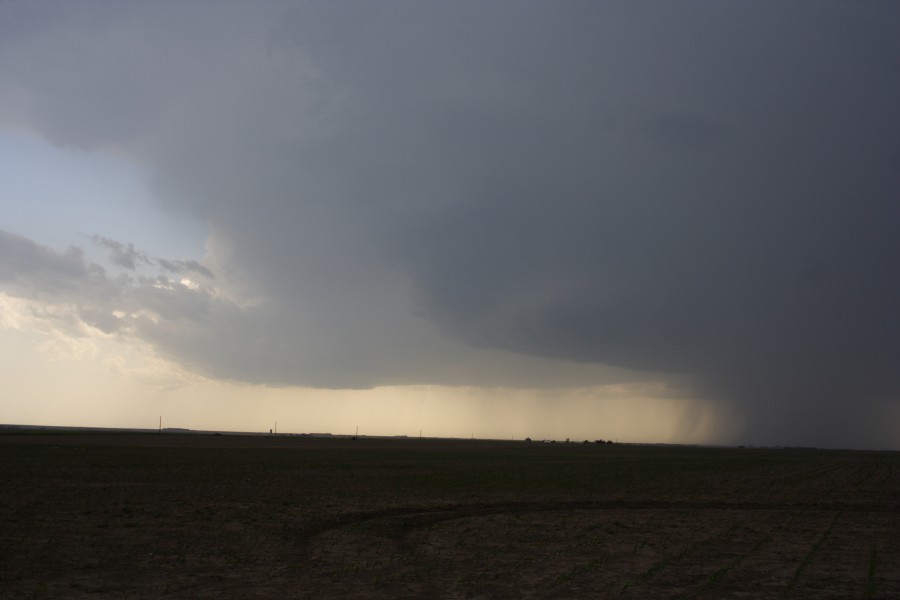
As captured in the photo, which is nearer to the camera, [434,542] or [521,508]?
[434,542]

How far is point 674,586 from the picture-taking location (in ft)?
49.0

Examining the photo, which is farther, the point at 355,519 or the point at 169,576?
the point at 355,519

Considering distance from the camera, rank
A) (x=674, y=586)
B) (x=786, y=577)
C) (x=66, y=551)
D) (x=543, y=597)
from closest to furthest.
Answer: (x=543, y=597)
(x=674, y=586)
(x=786, y=577)
(x=66, y=551)

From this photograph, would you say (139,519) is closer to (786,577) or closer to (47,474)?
(786,577)

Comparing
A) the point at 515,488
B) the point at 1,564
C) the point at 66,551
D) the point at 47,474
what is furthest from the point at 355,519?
the point at 47,474

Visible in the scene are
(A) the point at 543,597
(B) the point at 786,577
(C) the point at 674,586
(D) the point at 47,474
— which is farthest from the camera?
(D) the point at 47,474

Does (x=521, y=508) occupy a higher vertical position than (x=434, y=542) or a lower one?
lower

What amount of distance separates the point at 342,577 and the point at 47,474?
120ft

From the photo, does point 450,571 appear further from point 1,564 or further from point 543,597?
point 1,564

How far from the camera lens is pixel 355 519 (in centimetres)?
2603

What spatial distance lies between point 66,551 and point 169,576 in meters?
4.68

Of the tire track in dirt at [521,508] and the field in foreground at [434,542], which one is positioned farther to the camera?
the tire track in dirt at [521,508]

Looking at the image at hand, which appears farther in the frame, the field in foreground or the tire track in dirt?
the tire track in dirt

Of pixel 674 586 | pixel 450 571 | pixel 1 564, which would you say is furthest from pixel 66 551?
pixel 674 586
